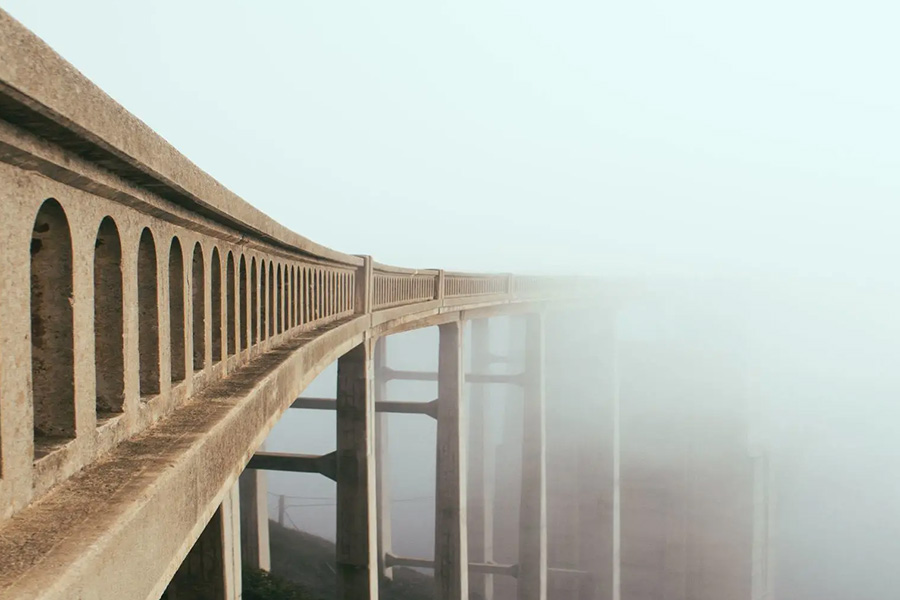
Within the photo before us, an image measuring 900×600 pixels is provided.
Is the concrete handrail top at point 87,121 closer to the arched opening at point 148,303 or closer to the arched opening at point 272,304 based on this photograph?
the arched opening at point 148,303

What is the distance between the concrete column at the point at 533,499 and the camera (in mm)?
20453

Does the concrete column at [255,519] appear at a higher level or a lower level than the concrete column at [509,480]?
higher

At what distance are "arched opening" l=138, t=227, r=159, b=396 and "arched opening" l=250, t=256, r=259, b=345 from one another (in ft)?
5.83

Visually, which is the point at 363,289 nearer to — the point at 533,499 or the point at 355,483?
the point at 355,483

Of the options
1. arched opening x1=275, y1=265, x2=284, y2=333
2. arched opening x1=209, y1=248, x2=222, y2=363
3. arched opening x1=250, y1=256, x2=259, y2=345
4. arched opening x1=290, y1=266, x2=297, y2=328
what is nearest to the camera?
arched opening x1=209, y1=248, x2=222, y2=363

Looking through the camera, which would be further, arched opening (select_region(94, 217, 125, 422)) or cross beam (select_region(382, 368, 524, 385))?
cross beam (select_region(382, 368, 524, 385))

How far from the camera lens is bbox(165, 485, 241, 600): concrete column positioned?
6.63m

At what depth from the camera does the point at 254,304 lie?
5.11 meters

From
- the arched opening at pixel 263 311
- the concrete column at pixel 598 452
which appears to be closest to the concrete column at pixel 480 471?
the concrete column at pixel 598 452

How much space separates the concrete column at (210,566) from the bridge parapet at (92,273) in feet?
8.93

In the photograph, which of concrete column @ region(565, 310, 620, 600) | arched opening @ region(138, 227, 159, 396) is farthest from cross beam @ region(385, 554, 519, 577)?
arched opening @ region(138, 227, 159, 396)

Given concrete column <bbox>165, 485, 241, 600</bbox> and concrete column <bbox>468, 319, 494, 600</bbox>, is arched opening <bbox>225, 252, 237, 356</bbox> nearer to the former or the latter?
concrete column <bbox>165, 485, 241, 600</bbox>

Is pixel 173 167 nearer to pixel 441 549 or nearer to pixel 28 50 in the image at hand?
pixel 28 50

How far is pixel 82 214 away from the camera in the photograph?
2.35 m
